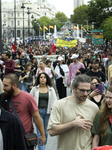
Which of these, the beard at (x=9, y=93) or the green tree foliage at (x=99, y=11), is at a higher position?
the green tree foliage at (x=99, y=11)

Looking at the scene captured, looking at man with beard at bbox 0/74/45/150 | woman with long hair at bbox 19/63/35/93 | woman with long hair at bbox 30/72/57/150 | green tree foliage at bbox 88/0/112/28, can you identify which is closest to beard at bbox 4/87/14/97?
man with beard at bbox 0/74/45/150

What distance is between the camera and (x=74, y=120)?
136 inches

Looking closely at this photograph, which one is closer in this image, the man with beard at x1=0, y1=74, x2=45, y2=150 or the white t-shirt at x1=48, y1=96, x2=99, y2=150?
the white t-shirt at x1=48, y1=96, x2=99, y2=150

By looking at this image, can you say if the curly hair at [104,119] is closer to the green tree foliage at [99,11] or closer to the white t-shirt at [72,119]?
the white t-shirt at [72,119]

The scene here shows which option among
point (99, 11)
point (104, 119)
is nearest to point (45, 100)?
point (104, 119)

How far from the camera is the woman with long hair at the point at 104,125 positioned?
3426mm

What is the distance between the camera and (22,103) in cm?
449

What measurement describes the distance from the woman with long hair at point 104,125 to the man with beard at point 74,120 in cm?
7

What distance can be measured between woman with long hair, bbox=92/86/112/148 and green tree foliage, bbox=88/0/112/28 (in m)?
52.7

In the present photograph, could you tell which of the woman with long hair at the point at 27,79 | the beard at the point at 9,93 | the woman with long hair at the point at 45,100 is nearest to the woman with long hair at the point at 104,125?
the beard at the point at 9,93

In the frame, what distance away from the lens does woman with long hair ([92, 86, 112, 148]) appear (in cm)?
343

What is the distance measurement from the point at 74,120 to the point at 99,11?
54.0m

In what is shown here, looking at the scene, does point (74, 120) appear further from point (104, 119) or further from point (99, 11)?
point (99, 11)

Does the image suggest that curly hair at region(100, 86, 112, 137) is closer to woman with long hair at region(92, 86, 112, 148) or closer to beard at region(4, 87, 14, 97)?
woman with long hair at region(92, 86, 112, 148)
